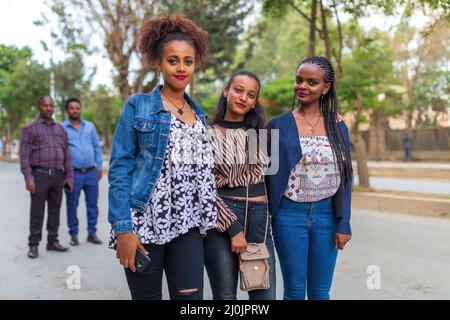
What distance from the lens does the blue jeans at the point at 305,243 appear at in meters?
2.72

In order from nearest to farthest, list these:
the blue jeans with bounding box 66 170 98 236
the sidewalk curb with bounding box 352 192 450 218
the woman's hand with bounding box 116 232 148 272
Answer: the woman's hand with bounding box 116 232 148 272, the blue jeans with bounding box 66 170 98 236, the sidewalk curb with bounding box 352 192 450 218

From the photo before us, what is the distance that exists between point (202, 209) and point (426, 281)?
10.1 feet

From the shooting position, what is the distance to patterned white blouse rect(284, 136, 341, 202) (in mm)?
2721

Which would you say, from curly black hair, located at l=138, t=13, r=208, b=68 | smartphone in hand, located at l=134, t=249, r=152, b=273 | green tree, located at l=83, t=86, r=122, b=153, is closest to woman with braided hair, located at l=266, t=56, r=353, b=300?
curly black hair, located at l=138, t=13, r=208, b=68

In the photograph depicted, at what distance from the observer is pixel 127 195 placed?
7.11 ft

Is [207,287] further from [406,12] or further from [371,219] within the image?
[406,12]

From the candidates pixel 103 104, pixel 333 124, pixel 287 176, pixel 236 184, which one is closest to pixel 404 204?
pixel 333 124

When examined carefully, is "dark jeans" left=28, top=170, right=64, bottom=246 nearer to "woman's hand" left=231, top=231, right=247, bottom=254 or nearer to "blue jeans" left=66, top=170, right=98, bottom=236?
"blue jeans" left=66, top=170, right=98, bottom=236

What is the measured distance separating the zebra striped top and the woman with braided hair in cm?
16

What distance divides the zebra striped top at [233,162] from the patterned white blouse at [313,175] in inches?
8.1

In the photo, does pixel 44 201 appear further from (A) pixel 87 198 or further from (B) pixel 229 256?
(B) pixel 229 256

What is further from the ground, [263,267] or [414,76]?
[414,76]

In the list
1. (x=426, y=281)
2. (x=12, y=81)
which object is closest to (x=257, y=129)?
(x=426, y=281)

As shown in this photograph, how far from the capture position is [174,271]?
2244 millimetres
